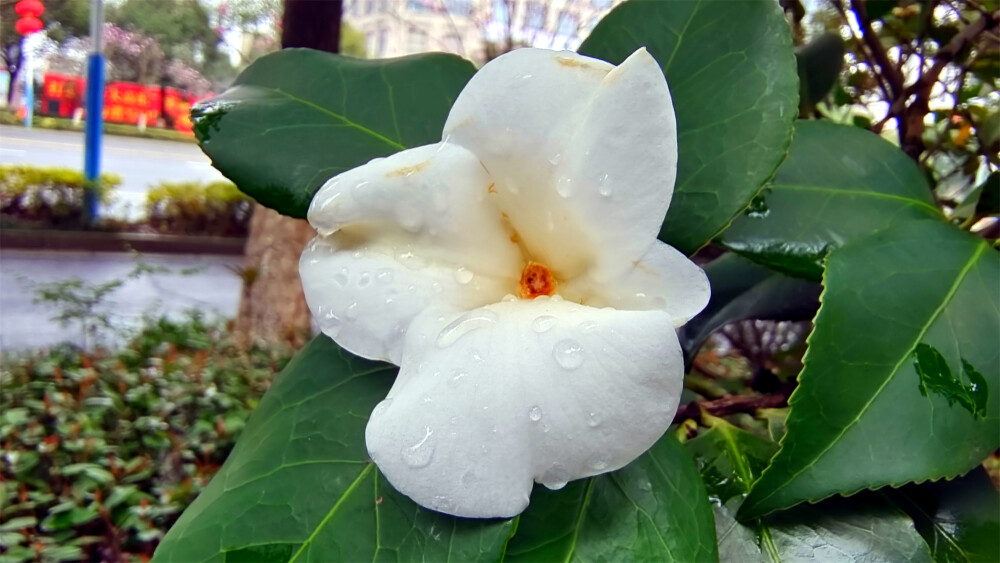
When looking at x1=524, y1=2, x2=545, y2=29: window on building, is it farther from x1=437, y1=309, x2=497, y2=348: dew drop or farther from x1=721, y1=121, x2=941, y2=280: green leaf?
x1=437, y1=309, x2=497, y2=348: dew drop

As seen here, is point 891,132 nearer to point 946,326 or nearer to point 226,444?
point 946,326

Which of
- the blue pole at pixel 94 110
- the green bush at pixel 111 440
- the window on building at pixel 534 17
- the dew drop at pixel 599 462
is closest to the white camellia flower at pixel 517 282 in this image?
the dew drop at pixel 599 462

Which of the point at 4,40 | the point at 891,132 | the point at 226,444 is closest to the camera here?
the point at 891,132

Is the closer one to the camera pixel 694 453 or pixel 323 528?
pixel 323 528

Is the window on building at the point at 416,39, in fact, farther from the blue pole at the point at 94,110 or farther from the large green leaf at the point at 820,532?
the large green leaf at the point at 820,532

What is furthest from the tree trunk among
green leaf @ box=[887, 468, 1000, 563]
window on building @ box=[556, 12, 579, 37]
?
green leaf @ box=[887, 468, 1000, 563]

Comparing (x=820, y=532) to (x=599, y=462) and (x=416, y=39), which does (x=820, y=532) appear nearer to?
(x=599, y=462)

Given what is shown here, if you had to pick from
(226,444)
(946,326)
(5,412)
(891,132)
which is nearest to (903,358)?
(946,326)

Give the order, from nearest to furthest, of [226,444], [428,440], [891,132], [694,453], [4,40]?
1. [428,440]
2. [694,453]
3. [891,132]
4. [226,444]
5. [4,40]
